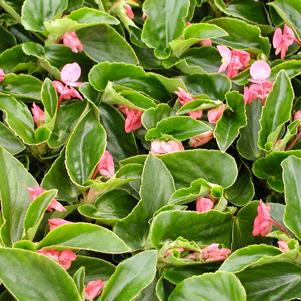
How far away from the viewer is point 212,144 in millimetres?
1148

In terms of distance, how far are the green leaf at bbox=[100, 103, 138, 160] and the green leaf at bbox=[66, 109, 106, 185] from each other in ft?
0.18

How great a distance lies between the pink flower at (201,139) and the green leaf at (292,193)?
0.19 metres

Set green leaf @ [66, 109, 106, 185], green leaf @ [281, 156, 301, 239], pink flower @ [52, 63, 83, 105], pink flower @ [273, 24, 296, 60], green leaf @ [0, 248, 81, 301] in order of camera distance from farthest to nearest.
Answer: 1. pink flower @ [273, 24, 296, 60]
2. pink flower @ [52, 63, 83, 105]
3. green leaf @ [66, 109, 106, 185]
4. green leaf @ [281, 156, 301, 239]
5. green leaf @ [0, 248, 81, 301]

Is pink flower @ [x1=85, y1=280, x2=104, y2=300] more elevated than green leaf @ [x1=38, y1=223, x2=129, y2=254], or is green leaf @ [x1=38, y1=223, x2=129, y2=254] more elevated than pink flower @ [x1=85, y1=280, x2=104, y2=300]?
green leaf @ [x1=38, y1=223, x2=129, y2=254]

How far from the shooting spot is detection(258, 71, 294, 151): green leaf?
1.05 metres

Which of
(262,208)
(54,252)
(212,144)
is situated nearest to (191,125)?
(212,144)

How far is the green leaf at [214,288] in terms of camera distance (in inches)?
32.4

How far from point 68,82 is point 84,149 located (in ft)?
0.46

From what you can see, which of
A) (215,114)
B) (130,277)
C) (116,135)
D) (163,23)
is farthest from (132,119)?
(130,277)

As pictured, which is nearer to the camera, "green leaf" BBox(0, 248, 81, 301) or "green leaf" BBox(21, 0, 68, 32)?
"green leaf" BBox(0, 248, 81, 301)

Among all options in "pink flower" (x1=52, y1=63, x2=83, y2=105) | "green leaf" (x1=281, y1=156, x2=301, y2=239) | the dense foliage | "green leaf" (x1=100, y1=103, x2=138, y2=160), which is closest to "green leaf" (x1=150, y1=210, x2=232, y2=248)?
the dense foliage

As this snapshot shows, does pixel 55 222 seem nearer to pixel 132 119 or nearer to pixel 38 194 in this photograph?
pixel 38 194

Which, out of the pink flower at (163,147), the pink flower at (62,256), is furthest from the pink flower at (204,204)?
the pink flower at (62,256)

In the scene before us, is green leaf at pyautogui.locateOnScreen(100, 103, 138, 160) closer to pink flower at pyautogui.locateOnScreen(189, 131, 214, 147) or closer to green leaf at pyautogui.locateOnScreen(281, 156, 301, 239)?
pink flower at pyautogui.locateOnScreen(189, 131, 214, 147)
